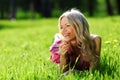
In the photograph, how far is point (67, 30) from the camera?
5.77 metres

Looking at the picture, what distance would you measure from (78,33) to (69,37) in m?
0.17

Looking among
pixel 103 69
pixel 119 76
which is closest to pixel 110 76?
pixel 119 76

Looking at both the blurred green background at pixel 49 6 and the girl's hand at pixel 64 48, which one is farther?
the blurred green background at pixel 49 6

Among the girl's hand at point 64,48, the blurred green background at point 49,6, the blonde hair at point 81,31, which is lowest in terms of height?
the blurred green background at point 49,6

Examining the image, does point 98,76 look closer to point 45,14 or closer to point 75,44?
point 75,44

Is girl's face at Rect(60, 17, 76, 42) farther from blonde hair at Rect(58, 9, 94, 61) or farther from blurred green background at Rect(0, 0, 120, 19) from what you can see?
blurred green background at Rect(0, 0, 120, 19)

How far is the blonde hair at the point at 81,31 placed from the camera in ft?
18.6

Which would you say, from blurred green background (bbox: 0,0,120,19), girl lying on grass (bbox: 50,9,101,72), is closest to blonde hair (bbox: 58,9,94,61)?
girl lying on grass (bbox: 50,9,101,72)

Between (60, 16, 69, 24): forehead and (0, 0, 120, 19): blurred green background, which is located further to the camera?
(0, 0, 120, 19): blurred green background

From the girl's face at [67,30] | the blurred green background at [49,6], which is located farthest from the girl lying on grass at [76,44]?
the blurred green background at [49,6]

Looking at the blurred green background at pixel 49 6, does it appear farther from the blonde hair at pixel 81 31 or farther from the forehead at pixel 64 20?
the blonde hair at pixel 81 31

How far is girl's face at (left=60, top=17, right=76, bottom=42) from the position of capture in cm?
575

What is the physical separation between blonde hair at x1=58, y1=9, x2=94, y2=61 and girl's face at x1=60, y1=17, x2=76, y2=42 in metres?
0.06

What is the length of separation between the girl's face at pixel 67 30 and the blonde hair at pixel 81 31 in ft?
0.20
